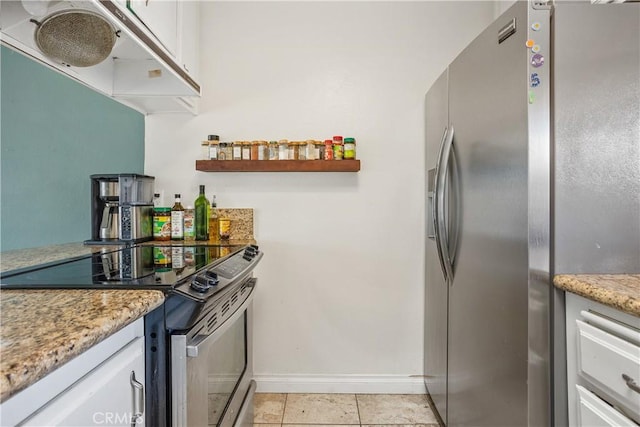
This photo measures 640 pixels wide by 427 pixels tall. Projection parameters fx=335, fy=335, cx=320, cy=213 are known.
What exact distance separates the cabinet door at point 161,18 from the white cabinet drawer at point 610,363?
1.75 m

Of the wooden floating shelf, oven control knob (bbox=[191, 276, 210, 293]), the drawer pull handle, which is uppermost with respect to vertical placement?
the wooden floating shelf

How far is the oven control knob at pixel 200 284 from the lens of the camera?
2.97ft

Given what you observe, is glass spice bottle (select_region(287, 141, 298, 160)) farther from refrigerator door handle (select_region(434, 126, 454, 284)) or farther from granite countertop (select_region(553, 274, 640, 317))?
granite countertop (select_region(553, 274, 640, 317))

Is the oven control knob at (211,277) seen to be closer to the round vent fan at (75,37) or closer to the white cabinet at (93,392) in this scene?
the white cabinet at (93,392)

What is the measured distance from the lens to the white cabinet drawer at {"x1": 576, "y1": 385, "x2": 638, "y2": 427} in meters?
0.81

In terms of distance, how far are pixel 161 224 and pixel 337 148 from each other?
1086 millimetres

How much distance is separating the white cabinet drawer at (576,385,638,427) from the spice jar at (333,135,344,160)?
1429 millimetres

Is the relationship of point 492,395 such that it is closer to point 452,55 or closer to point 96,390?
point 96,390

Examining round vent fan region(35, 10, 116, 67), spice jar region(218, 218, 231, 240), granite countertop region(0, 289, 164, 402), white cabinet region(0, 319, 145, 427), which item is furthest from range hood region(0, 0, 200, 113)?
white cabinet region(0, 319, 145, 427)

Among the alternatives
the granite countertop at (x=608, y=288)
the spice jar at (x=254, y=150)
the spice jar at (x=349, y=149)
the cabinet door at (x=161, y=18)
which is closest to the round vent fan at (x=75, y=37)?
the cabinet door at (x=161, y=18)

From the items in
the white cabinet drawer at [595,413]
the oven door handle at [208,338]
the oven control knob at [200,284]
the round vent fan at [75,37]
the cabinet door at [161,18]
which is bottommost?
the white cabinet drawer at [595,413]

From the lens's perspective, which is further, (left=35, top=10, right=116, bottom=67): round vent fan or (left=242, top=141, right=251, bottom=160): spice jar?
(left=242, top=141, right=251, bottom=160): spice jar

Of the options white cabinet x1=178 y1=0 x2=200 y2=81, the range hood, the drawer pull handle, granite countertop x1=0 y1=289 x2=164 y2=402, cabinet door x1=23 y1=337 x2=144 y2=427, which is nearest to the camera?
granite countertop x1=0 y1=289 x2=164 y2=402

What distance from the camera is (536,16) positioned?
102 centimetres
